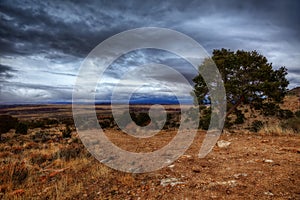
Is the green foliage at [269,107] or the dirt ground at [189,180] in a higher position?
the green foliage at [269,107]

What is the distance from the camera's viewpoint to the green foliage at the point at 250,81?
11898 millimetres

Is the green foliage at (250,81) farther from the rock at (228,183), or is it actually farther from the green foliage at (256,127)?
the rock at (228,183)

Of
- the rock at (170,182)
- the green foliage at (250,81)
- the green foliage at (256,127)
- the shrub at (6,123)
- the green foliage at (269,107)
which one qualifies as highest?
the green foliage at (250,81)

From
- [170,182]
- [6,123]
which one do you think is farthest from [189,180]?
[6,123]

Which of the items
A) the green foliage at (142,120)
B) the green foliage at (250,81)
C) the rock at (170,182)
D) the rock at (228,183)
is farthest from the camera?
the green foliage at (142,120)

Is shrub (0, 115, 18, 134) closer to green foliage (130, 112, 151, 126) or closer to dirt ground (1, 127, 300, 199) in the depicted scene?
green foliage (130, 112, 151, 126)

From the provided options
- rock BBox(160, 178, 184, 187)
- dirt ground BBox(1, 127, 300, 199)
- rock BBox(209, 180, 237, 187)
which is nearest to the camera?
dirt ground BBox(1, 127, 300, 199)

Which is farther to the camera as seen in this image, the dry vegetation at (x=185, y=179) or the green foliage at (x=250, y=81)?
Answer: the green foliage at (x=250, y=81)

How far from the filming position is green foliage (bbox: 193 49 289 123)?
11.9 meters

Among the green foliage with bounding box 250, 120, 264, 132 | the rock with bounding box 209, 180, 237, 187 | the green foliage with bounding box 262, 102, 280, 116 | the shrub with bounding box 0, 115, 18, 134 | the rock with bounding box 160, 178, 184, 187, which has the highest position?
the green foliage with bounding box 262, 102, 280, 116

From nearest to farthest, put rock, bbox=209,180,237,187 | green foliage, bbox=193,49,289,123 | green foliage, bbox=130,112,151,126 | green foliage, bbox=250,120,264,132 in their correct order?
rock, bbox=209,180,237,187
green foliage, bbox=193,49,289,123
green foliage, bbox=250,120,264,132
green foliage, bbox=130,112,151,126

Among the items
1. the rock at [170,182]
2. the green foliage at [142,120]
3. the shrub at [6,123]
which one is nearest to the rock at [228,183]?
the rock at [170,182]

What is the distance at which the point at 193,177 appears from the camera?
4.89 meters

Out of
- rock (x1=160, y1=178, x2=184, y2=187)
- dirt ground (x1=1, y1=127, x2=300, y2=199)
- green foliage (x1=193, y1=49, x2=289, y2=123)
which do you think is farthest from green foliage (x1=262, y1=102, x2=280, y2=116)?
rock (x1=160, y1=178, x2=184, y2=187)
